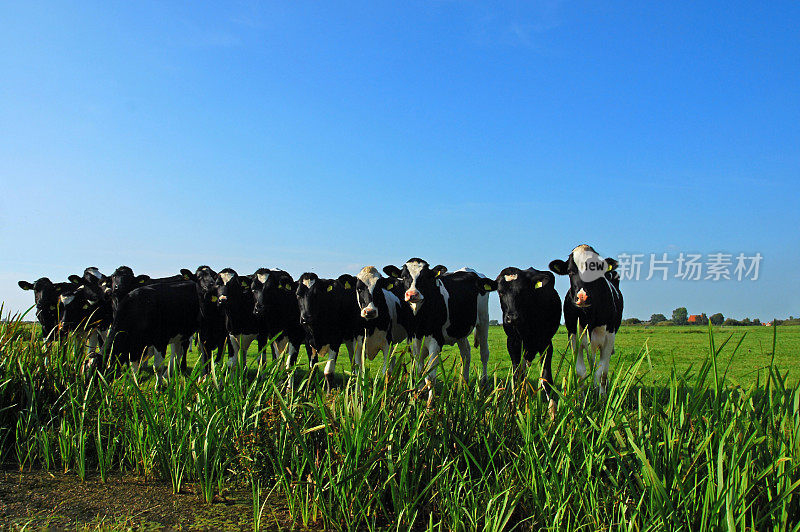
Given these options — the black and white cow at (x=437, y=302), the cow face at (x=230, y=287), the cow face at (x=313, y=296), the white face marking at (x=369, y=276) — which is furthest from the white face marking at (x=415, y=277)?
the cow face at (x=230, y=287)

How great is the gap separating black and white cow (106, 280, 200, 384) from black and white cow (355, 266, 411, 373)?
3.15m

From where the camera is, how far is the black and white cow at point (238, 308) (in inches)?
425

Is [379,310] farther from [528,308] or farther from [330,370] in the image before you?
[528,308]

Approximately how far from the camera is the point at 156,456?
4.79 meters

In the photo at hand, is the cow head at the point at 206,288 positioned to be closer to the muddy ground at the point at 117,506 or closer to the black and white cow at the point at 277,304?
the black and white cow at the point at 277,304

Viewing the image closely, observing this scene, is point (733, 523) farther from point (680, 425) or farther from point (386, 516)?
point (386, 516)

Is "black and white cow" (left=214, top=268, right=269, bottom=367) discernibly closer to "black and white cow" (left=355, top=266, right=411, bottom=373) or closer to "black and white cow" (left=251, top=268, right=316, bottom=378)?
"black and white cow" (left=251, top=268, right=316, bottom=378)

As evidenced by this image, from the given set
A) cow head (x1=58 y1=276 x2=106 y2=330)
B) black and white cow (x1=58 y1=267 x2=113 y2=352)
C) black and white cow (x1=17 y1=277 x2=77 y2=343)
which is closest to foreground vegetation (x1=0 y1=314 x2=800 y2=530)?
black and white cow (x1=58 y1=267 x2=113 y2=352)

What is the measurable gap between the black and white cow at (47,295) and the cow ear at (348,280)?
649 cm

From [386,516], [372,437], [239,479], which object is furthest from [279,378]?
[386,516]

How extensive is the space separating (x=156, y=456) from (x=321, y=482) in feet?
6.00

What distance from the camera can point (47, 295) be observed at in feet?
43.4

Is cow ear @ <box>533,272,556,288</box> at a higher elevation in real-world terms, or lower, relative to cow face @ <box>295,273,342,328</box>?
higher

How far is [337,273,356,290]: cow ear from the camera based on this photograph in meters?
10.3
